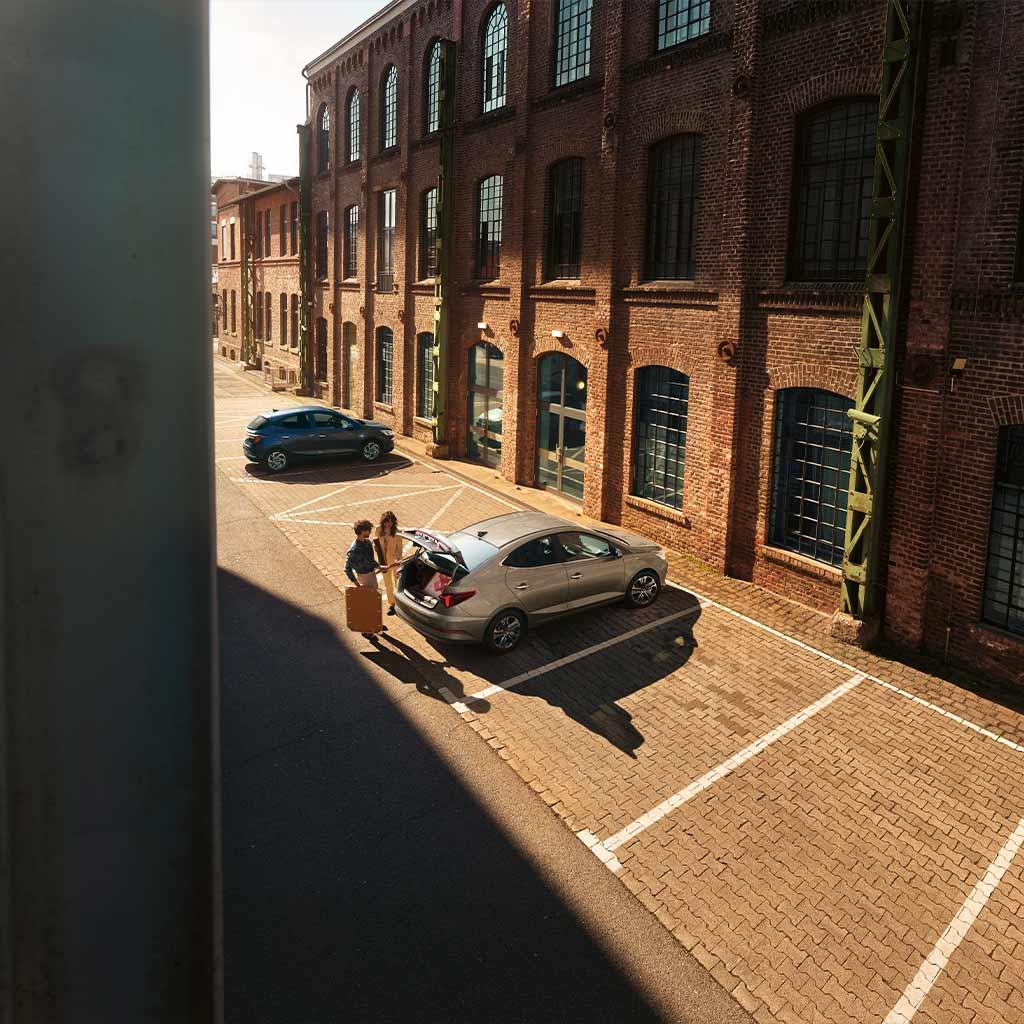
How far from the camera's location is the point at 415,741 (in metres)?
9.42

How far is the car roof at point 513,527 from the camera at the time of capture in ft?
38.8

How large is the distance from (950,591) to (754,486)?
3714mm

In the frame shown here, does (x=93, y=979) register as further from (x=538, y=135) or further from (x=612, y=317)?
(x=538, y=135)

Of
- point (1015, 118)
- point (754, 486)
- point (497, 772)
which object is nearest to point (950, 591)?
point (754, 486)

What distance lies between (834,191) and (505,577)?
764 cm

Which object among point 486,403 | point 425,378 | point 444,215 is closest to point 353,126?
point 444,215

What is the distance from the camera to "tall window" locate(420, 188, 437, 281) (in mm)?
24703

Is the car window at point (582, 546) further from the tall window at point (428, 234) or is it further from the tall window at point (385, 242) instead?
the tall window at point (385, 242)

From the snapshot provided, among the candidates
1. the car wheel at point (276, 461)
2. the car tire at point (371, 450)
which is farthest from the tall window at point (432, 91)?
the car wheel at point (276, 461)

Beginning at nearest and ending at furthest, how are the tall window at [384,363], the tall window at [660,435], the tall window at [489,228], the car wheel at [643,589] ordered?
1. the car wheel at [643,589]
2. the tall window at [660,435]
3. the tall window at [489,228]
4. the tall window at [384,363]

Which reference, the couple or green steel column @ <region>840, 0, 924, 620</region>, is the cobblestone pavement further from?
green steel column @ <region>840, 0, 924, 620</region>

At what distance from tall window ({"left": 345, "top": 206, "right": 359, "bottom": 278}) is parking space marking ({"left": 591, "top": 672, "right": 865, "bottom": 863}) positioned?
80.3 feet

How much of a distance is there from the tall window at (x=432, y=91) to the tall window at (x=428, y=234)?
187 centimetres

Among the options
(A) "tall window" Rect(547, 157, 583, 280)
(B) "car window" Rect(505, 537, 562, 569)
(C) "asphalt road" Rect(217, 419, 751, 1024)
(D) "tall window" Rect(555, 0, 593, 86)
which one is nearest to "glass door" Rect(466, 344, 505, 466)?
(A) "tall window" Rect(547, 157, 583, 280)
